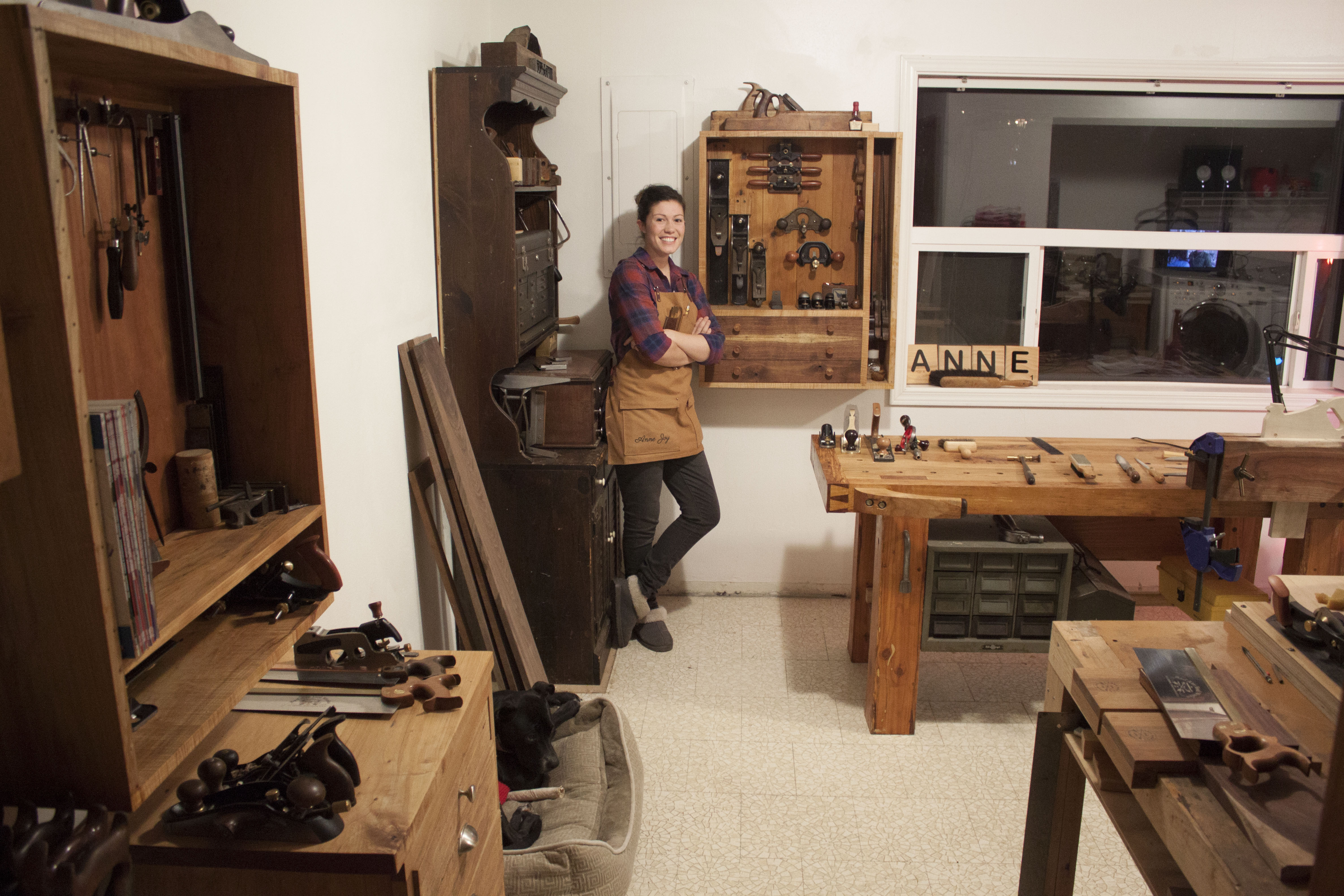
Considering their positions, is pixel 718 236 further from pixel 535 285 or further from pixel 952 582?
pixel 952 582

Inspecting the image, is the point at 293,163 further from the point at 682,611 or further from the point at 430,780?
the point at 682,611

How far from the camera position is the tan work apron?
3729 millimetres

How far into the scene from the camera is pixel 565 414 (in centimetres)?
355

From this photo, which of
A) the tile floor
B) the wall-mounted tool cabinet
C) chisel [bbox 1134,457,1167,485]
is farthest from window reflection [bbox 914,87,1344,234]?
the tile floor

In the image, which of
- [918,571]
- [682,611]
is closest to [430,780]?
[918,571]

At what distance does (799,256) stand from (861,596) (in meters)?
1.45

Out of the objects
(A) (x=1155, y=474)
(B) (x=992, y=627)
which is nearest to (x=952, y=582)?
(B) (x=992, y=627)

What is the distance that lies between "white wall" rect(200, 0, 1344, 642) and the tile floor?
81 cm

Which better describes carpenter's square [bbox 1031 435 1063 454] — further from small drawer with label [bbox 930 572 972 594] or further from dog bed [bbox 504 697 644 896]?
dog bed [bbox 504 697 644 896]

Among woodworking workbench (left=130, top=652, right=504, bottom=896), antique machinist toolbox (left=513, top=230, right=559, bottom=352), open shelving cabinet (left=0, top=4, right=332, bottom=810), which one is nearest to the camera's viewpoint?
open shelving cabinet (left=0, top=4, right=332, bottom=810)

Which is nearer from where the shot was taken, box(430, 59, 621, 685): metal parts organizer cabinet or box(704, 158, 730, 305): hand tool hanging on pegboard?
box(430, 59, 621, 685): metal parts organizer cabinet

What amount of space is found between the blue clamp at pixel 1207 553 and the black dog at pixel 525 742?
1.95m

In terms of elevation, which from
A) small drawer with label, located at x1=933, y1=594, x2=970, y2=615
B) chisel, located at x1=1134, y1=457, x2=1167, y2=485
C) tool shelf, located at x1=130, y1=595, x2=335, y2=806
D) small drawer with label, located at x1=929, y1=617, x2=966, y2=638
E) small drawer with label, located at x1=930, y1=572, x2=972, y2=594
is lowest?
small drawer with label, located at x1=929, y1=617, x2=966, y2=638

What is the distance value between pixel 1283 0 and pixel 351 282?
387cm
